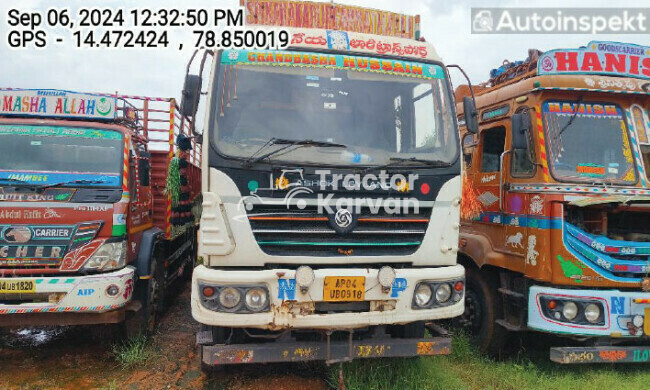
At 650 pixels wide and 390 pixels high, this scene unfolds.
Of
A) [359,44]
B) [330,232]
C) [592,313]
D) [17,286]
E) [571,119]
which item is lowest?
[592,313]

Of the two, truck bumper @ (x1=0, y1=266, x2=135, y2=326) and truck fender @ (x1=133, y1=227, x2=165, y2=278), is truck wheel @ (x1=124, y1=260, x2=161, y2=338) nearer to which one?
truck fender @ (x1=133, y1=227, x2=165, y2=278)

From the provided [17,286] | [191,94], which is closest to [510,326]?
[191,94]

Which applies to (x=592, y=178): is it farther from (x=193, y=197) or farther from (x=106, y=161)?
(x=193, y=197)

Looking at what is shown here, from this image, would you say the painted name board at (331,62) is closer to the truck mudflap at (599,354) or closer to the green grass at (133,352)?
the truck mudflap at (599,354)

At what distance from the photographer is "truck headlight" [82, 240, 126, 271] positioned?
4363mm

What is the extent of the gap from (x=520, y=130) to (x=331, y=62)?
6.48 feet

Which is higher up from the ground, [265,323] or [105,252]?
[105,252]

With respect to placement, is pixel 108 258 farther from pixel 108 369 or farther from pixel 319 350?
pixel 319 350

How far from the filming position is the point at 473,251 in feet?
17.3

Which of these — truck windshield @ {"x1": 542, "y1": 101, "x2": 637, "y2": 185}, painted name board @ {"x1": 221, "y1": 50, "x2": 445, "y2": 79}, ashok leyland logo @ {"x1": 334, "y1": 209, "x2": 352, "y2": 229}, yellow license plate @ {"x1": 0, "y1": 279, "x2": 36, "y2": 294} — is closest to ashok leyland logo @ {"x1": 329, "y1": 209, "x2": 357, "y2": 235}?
ashok leyland logo @ {"x1": 334, "y1": 209, "x2": 352, "y2": 229}

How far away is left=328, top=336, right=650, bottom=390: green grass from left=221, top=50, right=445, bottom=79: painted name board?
8.14 ft

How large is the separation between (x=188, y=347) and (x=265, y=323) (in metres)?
2.23

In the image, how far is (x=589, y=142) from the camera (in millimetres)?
4508

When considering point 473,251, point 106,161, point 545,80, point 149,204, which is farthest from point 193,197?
point 545,80
